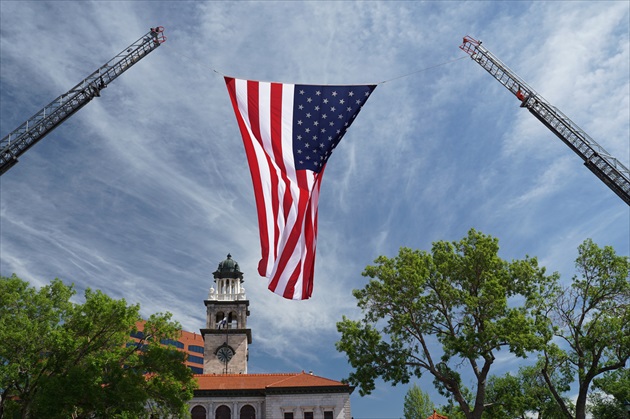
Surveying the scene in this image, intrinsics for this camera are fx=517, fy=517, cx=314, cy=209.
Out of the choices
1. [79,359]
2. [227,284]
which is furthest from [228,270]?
[79,359]

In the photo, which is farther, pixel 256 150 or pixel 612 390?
pixel 612 390

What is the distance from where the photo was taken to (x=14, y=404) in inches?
1141

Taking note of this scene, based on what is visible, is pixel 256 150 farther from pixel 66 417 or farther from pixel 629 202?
pixel 629 202

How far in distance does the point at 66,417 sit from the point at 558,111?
3260cm

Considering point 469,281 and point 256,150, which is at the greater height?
point 469,281

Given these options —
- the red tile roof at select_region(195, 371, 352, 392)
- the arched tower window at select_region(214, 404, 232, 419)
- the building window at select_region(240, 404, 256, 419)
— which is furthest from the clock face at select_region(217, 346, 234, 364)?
the building window at select_region(240, 404, 256, 419)

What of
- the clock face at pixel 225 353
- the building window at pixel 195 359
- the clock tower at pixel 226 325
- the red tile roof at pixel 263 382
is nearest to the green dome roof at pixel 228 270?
the clock tower at pixel 226 325

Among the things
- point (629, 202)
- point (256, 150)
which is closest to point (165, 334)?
point (256, 150)

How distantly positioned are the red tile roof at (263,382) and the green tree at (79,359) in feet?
67.4

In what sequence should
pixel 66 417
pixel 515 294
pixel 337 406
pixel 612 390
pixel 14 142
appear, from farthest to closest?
pixel 337 406, pixel 612 390, pixel 515 294, pixel 66 417, pixel 14 142

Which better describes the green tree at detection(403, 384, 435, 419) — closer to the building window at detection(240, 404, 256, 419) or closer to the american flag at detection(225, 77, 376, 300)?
the building window at detection(240, 404, 256, 419)

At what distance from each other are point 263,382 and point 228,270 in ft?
63.0

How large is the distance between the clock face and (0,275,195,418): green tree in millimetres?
29338

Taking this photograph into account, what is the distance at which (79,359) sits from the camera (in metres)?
29.0
